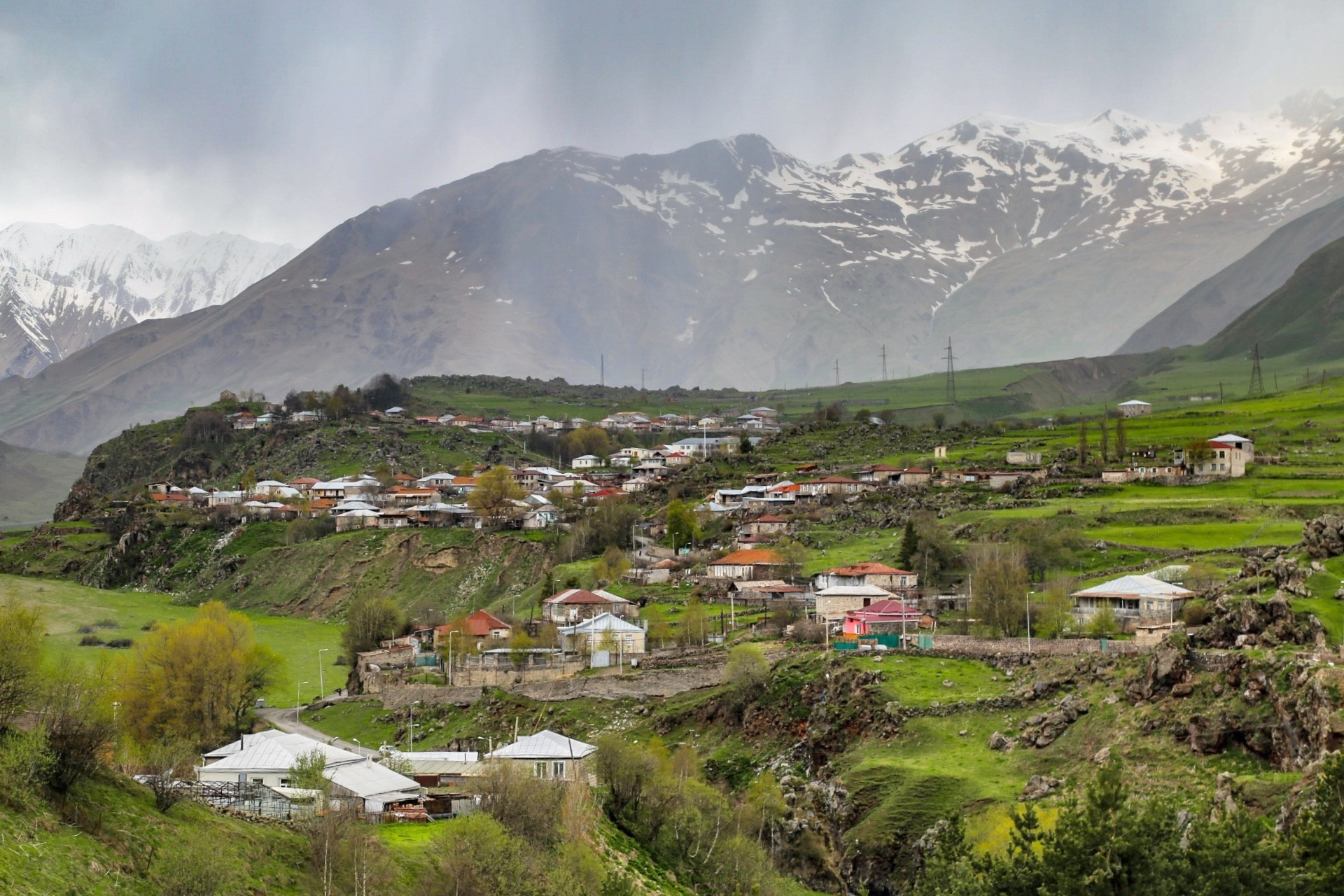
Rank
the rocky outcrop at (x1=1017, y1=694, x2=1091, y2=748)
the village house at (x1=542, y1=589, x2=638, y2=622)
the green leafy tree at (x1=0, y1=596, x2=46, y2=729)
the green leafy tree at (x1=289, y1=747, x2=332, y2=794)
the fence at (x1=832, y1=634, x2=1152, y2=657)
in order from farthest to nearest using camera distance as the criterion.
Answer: the village house at (x1=542, y1=589, x2=638, y2=622) < the fence at (x1=832, y1=634, x2=1152, y2=657) < the rocky outcrop at (x1=1017, y1=694, x2=1091, y2=748) < the green leafy tree at (x1=289, y1=747, x2=332, y2=794) < the green leafy tree at (x1=0, y1=596, x2=46, y2=729)

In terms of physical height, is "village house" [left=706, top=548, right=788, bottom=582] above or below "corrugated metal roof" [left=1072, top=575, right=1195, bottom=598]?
below

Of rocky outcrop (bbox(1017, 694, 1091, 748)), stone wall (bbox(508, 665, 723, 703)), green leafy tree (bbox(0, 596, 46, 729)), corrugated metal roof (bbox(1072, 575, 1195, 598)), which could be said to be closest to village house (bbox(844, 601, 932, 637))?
stone wall (bbox(508, 665, 723, 703))

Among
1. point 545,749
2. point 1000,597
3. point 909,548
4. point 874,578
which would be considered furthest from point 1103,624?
point 545,749

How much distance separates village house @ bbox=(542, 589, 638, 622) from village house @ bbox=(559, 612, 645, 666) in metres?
4.82

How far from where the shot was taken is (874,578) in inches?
3273

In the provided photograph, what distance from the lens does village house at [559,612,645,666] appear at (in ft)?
254

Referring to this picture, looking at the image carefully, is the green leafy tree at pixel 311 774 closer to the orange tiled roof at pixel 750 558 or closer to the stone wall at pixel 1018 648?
the stone wall at pixel 1018 648

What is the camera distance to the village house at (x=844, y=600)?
7712 cm

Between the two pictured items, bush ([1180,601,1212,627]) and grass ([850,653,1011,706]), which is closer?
bush ([1180,601,1212,627])

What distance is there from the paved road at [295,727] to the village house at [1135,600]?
34.2 m

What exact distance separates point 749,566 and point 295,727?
32.5 meters

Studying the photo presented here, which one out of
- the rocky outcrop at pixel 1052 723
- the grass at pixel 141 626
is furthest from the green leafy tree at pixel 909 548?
the grass at pixel 141 626

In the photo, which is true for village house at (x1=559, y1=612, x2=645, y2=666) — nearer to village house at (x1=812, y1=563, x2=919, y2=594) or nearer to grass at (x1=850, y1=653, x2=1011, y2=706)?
village house at (x1=812, y1=563, x2=919, y2=594)

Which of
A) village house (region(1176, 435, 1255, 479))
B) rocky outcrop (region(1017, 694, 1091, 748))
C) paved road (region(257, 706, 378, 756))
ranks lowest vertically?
paved road (region(257, 706, 378, 756))
